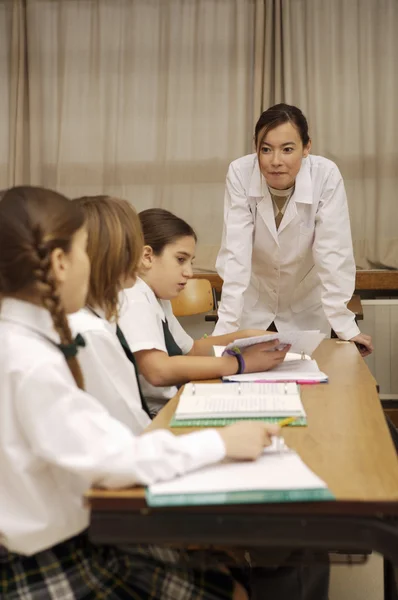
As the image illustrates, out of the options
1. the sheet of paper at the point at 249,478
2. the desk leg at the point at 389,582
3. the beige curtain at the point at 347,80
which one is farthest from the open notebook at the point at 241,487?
the beige curtain at the point at 347,80

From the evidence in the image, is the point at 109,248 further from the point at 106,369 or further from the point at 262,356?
the point at 262,356

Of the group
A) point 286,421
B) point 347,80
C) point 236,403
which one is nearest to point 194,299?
point 347,80

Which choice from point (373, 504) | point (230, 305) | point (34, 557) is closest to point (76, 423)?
point (34, 557)

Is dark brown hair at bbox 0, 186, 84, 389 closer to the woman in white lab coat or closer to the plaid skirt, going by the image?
the plaid skirt

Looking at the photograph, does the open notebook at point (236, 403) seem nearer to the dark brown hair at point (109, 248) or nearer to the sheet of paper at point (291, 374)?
the sheet of paper at point (291, 374)

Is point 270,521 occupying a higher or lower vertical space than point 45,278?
lower

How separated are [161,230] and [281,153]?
650 millimetres

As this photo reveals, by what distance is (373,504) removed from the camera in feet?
2.98

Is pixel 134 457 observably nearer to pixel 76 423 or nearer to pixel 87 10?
pixel 76 423

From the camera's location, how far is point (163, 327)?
211 centimetres

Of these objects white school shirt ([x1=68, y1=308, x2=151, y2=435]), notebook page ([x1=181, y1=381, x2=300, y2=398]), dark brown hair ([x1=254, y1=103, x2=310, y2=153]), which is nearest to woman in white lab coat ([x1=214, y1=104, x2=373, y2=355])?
dark brown hair ([x1=254, y1=103, x2=310, y2=153])

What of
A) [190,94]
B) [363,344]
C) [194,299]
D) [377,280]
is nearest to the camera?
[363,344]

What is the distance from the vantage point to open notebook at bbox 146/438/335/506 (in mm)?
910

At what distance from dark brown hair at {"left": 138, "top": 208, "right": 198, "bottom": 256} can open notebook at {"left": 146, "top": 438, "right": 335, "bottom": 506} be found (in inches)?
46.2
